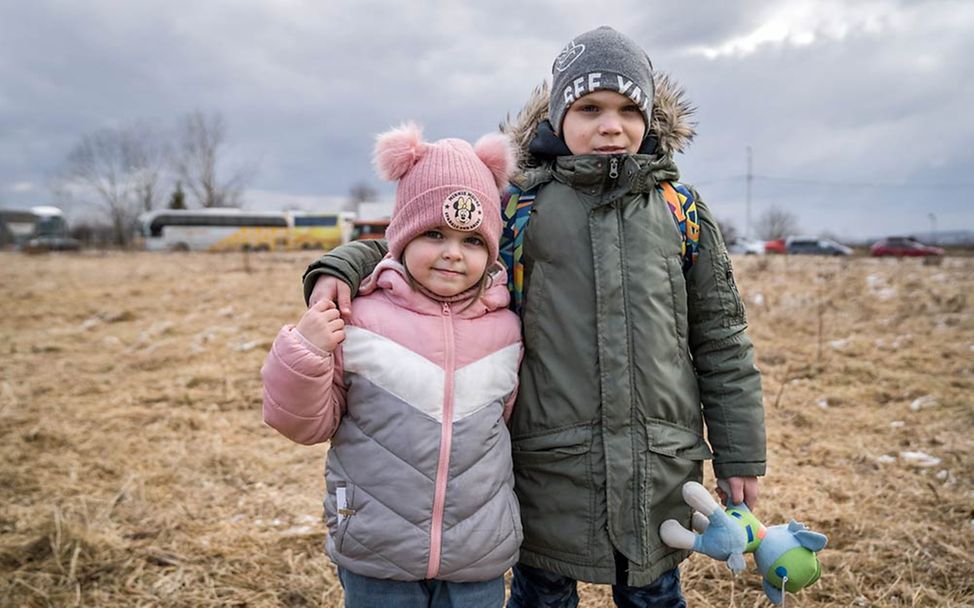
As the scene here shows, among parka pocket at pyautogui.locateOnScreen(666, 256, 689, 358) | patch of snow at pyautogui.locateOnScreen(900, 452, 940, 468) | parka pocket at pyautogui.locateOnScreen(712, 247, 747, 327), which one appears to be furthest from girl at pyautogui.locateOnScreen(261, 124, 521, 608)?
patch of snow at pyautogui.locateOnScreen(900, 452, 940, 468)

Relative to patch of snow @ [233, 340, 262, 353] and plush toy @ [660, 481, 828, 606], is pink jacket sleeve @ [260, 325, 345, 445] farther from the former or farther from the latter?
patch of snow @ [233, 340, 262, 353]

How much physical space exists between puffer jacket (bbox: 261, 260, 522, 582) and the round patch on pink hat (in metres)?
0.19

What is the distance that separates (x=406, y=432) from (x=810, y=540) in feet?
3.19

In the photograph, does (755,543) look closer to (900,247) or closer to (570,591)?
(570,591)

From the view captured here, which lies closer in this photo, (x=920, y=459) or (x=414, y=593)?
(x=414, y=593)

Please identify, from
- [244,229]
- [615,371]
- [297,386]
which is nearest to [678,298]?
[615,371]

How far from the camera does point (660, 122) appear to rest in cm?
171

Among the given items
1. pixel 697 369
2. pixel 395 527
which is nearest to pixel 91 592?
pixel 395 527

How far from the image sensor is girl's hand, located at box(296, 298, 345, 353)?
135cm

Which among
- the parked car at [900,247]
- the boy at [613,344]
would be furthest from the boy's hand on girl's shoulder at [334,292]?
the parked car at [900,247]

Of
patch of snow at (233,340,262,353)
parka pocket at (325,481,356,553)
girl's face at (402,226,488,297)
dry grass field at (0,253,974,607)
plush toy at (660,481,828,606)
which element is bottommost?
dry grass field at (0,253,974,607)

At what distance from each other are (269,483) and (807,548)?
2958 millimetres

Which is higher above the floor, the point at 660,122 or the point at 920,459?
the point at 660,122

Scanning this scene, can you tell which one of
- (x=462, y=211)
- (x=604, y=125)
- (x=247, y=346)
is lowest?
(x=247, y=346)
